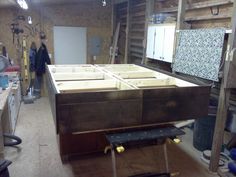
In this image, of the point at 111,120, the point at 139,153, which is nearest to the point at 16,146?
the point at 139,153

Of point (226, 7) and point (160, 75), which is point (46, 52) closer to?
point (160, 75)

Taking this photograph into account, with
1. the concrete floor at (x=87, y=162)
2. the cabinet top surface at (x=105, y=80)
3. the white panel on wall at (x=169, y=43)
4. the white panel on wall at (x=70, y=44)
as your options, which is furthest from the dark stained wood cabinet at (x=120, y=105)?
the white panel on wall at (x=70, y=44)

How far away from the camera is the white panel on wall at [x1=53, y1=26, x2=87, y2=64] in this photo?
6.37 meters

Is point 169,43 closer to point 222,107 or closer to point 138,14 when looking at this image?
point 222,107

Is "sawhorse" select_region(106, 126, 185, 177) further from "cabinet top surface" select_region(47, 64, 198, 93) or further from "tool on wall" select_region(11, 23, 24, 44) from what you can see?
"tool on wall" select_region(11, 23, 24, 44)

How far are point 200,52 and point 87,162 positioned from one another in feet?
7.25

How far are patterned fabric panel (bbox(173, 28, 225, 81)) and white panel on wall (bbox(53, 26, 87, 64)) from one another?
11.3 ft

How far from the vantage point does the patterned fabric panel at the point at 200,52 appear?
9.71ft

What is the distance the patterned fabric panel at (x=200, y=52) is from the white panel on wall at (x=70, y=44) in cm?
346

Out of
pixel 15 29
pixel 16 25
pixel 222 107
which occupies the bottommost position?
pixel 222 107

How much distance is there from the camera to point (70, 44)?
6.51 meters

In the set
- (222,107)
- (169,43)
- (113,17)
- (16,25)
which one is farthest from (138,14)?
(222,107)

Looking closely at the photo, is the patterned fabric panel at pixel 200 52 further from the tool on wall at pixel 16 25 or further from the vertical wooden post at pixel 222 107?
the tool on wall at pixel 16 25

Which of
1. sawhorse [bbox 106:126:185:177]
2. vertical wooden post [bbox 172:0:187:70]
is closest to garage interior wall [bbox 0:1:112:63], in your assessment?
vertical wooden post [bbox 172:0:187:70]
